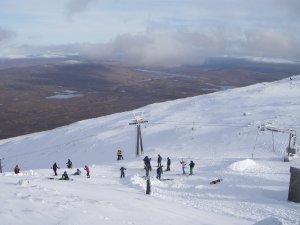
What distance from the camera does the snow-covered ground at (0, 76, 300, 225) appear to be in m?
15.5

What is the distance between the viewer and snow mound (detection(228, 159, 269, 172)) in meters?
25.8

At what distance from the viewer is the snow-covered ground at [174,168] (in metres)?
15.5

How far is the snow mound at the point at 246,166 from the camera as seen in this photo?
1016 inches

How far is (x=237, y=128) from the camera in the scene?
1625 inches

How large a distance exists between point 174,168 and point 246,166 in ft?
15.4

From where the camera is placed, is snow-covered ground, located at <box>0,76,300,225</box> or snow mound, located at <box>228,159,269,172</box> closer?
snow-covered ground, located at <box>0,76,300,225</box>

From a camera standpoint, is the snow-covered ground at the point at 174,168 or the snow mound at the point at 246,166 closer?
the snow-covered ground at the point at 174,168

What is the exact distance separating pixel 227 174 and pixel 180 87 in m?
176

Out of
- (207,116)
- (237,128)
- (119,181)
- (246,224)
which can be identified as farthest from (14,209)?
(207,116)

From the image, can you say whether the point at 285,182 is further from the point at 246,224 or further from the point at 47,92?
the point at 47,92

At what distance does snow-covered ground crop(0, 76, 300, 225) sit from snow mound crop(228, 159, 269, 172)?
6 cm

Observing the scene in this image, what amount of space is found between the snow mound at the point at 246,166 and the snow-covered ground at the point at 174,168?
60 millimetres

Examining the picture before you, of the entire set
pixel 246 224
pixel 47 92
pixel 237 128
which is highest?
pixel 47 92

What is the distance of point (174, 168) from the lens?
2827 cm
